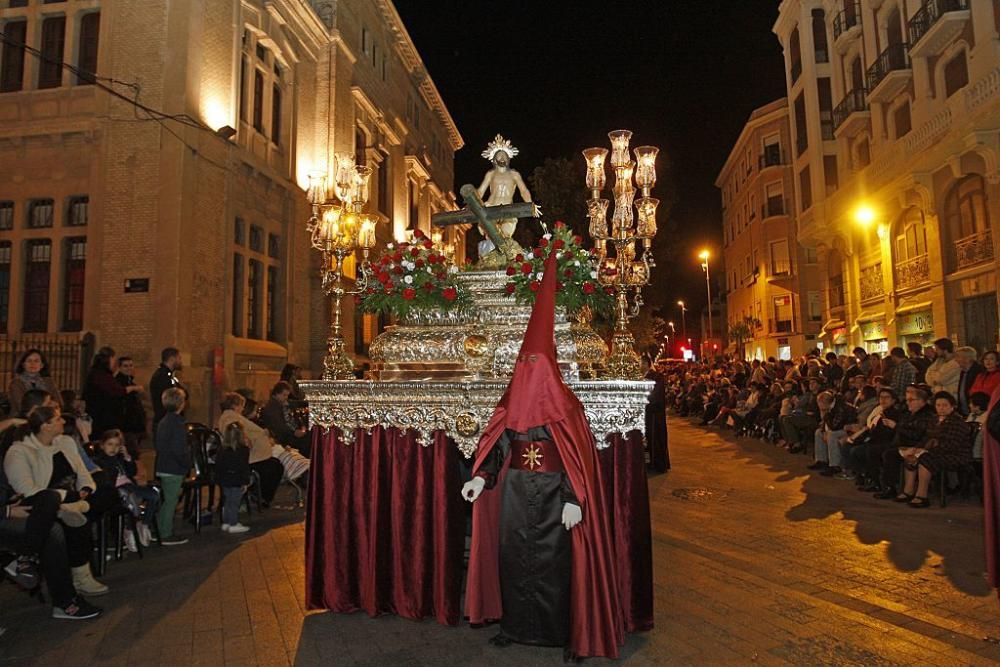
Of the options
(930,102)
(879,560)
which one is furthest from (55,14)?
(930,102)

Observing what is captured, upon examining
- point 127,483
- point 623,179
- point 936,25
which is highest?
point 936,25

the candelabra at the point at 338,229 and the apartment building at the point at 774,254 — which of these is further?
the apartment building at the point at 774,254

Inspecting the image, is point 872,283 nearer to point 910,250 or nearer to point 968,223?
point 910,250

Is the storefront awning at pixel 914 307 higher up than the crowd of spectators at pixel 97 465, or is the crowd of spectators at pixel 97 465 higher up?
the storefront awning at pixel 914 307

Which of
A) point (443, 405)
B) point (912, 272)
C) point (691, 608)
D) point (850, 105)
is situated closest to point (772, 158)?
point (850, 105)

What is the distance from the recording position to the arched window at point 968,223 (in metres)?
17.5

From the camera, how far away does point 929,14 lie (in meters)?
18.6

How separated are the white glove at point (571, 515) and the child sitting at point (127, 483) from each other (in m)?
4.72

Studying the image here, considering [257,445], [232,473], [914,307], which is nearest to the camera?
[232,473]

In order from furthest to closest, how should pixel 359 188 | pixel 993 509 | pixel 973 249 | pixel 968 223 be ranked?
pixel 968 223, pixel 973 249, pixel 359 188, pixel 993 509

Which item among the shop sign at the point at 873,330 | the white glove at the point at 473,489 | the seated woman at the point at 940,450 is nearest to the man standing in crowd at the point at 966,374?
the seated woman at the point at 940,450

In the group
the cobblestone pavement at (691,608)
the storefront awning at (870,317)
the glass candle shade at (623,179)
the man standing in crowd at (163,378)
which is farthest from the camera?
the storefront awning at (870,317)

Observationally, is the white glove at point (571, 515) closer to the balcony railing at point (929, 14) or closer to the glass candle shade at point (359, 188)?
the glass candle shade at point (359, 188)

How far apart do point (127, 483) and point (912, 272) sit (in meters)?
22.5
